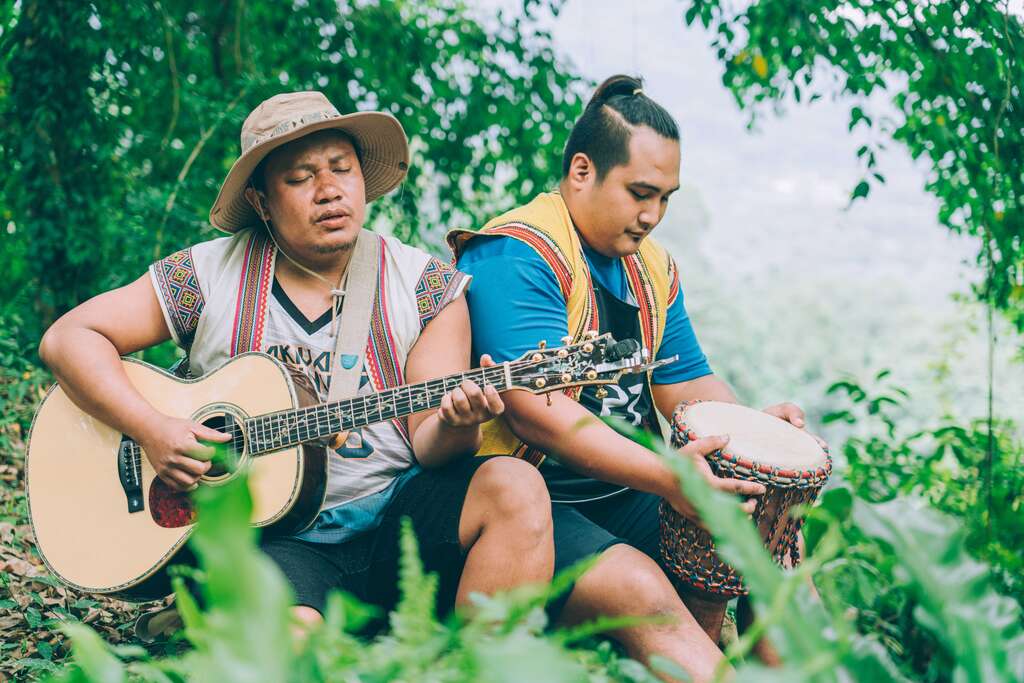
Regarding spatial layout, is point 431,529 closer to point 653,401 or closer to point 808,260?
point 653,401

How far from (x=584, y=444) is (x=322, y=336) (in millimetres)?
777

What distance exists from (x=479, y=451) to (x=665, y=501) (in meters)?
0.53

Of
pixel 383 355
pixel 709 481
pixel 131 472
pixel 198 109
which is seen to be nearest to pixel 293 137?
pixel 383 355

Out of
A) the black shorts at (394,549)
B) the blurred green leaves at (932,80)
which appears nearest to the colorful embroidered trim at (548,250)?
the black shorts at (394,549)

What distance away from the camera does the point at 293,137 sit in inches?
98.4

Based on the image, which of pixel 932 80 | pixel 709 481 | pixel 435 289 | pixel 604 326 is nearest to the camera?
pixel 709 481

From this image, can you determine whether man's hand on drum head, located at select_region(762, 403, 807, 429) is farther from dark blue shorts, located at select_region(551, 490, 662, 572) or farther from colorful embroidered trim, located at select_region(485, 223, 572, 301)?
colorful embroidered trim, located at select_region(485, 223, 572, 301)

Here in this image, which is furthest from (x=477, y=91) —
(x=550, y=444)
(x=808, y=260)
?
(x=808, y=260)

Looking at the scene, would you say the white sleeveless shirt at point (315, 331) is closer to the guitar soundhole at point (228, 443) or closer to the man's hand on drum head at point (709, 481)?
the guitar soundhole at point (228, 443)

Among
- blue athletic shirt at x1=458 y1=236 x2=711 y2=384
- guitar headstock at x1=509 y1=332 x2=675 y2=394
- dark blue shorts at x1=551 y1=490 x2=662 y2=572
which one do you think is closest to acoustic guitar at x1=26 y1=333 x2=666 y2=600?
guitar headstock at x1=509 y1=332 x2=675 y2=394

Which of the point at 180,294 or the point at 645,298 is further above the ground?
the point at 180,294

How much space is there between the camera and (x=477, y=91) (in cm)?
562

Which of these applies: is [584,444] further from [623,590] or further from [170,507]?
[170,507]

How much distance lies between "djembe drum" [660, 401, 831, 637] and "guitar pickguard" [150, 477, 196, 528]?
1.24 m
